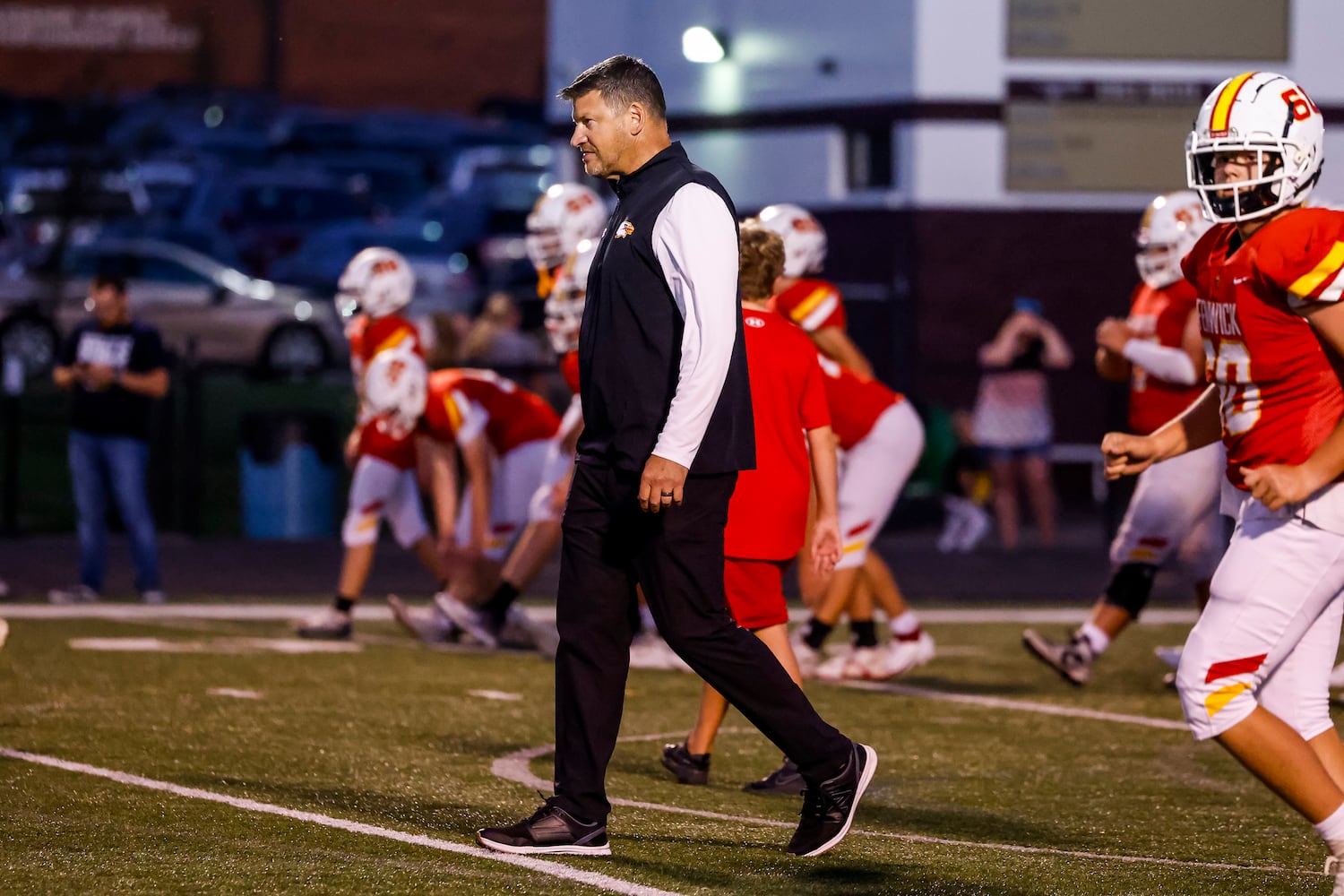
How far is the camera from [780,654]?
7453 mm

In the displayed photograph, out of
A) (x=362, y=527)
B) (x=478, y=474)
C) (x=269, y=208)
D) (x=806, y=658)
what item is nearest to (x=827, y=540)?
(x=806, y=658)

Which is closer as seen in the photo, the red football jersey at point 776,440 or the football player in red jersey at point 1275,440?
the football player in red jersey at point 1275,440

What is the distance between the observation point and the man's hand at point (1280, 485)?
5629 millimetres

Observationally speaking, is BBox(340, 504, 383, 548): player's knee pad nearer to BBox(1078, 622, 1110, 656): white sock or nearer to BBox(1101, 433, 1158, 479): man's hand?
BBox(1078, 622, 1110, 656): white sock

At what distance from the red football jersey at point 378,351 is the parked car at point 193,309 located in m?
13.2

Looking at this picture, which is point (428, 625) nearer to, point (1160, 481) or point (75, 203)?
point (1160, 481)

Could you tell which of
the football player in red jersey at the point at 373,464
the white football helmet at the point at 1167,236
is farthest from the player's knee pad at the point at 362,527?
the white football helmet at the point at 1167,236

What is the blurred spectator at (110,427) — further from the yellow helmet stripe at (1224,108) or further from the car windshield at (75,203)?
the car windshield at (75,203)

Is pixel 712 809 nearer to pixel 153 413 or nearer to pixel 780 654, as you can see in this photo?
pixel 780 654

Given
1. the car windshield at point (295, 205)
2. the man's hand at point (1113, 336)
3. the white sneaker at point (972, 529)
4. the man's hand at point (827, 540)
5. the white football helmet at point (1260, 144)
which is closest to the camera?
the white football helmet at point (1260, 144)

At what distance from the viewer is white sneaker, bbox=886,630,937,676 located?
10516 millimetres

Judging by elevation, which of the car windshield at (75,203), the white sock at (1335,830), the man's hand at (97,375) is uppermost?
the car windshield at (75,203)

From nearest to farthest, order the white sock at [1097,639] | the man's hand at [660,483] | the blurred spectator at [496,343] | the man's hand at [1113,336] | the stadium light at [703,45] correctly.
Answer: the man's hand at [660,483], the man's hand at [1113,336], the white sock at [1097,639], the blurred spectator at [496,343], the stadium light at [703,45]

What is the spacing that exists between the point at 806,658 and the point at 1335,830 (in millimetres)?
5237
